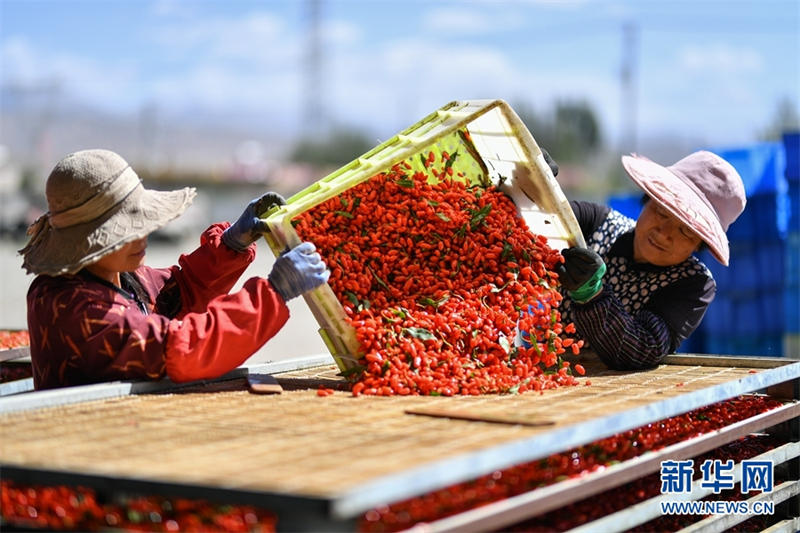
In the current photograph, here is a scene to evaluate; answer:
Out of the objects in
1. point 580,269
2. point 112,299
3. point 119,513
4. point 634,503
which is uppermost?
point 112,299

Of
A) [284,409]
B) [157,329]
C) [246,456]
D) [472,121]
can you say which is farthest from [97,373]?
[472,121]

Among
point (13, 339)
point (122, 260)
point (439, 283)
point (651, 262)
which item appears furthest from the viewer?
point (13, 339)

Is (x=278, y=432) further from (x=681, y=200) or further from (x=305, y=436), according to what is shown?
(x=681, y=200)

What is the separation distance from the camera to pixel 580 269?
405 centimetres

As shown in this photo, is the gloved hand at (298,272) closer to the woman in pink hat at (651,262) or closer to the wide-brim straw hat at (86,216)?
the wide-brim straw hat at (86,216)

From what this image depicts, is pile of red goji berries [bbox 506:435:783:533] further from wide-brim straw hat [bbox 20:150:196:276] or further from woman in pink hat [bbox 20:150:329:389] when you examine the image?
wide-brim straw hat [bbox 20:150:196:276]

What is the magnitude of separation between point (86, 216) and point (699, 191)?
2654 mm

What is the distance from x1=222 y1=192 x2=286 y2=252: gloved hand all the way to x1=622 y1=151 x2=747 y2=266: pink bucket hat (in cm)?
156

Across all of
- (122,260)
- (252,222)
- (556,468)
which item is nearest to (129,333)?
(122,260)

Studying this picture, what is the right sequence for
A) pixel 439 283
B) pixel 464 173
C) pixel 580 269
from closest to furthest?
1. pixel 439 283
2. pixel 580 269
3. pixel 464 173

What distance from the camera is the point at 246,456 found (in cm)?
249

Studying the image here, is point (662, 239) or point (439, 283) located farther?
point (662, 239)

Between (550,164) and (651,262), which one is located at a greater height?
(550,164)

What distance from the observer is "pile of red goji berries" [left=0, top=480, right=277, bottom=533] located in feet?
7.60
